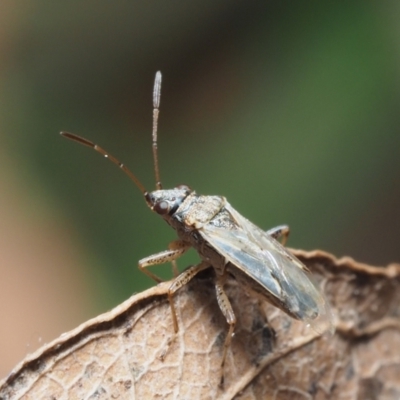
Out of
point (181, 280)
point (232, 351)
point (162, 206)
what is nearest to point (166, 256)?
point (162, 206)

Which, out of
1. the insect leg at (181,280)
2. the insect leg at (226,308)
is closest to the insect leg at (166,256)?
the insect leg at (181,280)

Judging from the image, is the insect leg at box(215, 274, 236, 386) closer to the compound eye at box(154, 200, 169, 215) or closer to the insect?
the insect

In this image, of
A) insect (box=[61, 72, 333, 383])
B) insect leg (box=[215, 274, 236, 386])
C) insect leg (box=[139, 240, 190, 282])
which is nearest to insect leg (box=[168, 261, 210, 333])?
insect (box=[61, 72, 333, 383])

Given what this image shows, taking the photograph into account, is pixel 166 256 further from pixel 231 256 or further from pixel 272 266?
pixel 272 266

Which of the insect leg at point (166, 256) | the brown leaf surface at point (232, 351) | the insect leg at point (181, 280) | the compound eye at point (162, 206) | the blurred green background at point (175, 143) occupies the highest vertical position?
the blurred green background at point (175, 143)

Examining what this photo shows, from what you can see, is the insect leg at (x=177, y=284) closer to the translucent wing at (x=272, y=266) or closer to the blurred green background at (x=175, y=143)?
the translucent wing at (x=272, y=266)

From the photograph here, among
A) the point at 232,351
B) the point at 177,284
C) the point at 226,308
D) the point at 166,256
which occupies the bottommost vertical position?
the point at 232,351

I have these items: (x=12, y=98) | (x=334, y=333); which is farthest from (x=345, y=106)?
(x=12, y=98)
